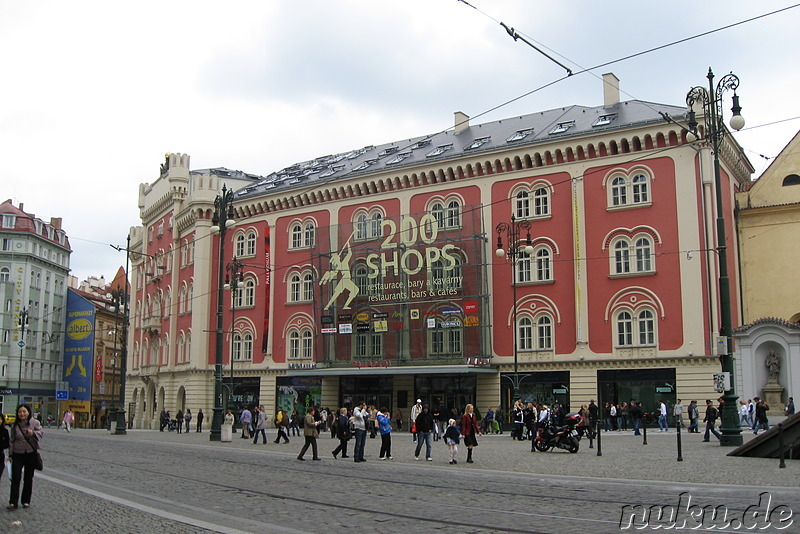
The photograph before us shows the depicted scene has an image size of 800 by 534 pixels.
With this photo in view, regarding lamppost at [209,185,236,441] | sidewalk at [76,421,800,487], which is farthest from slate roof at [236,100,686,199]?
sidewalk at [76,421,800,487]

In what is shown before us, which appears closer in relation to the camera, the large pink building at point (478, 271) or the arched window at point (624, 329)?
the large pink building at point (478, 271)

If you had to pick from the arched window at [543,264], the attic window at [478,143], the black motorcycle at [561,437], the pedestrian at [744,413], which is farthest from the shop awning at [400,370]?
the black motorcycle at [561,437]

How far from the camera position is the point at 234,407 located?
53000mm

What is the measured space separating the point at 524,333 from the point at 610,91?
14.8m

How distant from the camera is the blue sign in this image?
76.9 metres

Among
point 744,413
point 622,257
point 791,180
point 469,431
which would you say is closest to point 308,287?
point 622,257

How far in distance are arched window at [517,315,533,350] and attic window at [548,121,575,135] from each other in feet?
32.7

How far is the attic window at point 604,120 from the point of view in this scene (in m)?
42.0

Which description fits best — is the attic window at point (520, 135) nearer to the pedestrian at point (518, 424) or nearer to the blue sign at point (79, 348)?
the pedestrian at point (518, 424)

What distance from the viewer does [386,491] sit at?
47.2 ft

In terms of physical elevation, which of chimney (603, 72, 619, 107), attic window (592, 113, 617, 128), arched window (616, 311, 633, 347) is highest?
chimney (603, 72, 619, 107)

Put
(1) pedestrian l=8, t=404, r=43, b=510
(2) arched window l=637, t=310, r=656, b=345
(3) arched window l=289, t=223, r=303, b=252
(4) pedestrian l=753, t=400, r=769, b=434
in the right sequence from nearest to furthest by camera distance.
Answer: (1) pedestrian l=8, t=404, r=43, b=510, (4) pedestrian l=753, t=400, r=769, b=434, (2) arched window l=637, t=310, r=656, b=345, (3) arched window l=289, t=223, r=303, b=252

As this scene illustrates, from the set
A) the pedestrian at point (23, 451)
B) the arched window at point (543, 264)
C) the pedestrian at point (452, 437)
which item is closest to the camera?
the pedestrian at point (23, 451)
